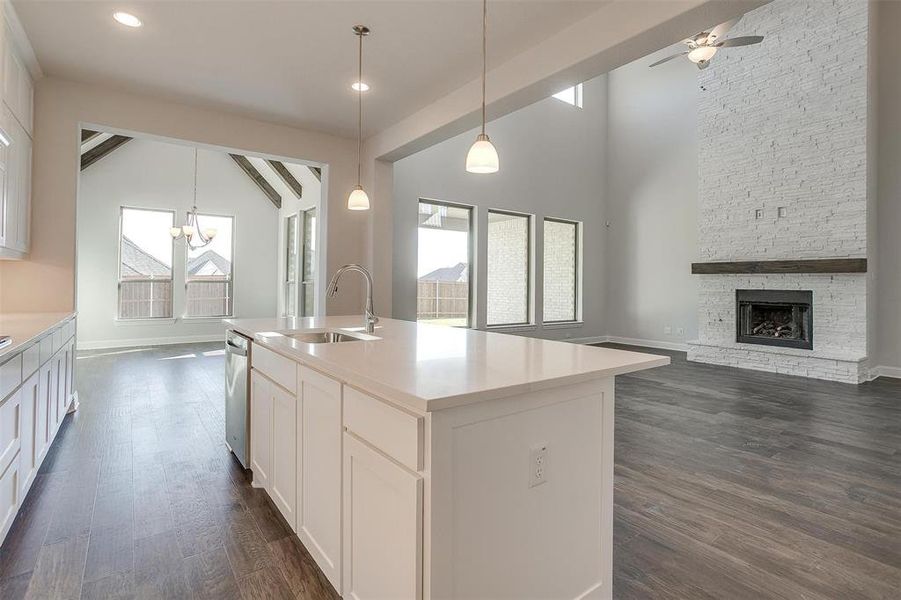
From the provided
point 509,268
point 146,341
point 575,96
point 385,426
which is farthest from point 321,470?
point 575,96

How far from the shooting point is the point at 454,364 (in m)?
1.64

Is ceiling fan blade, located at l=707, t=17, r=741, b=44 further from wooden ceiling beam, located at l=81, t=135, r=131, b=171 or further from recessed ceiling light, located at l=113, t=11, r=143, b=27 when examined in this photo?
wooden ceiling beam, located at l=81, t=135, r=131, b=171

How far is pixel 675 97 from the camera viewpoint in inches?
309

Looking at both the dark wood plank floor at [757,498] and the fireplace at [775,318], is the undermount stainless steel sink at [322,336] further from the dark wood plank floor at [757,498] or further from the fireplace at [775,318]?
the fireplace at [775,318]

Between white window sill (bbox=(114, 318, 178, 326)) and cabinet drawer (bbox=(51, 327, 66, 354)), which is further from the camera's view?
white window sill (bbox=(114, 318, 178, 326))

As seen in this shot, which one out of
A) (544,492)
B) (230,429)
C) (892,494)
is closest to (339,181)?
(230,429)

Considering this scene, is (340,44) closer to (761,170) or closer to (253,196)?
(761,170)

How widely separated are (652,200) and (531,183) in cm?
220

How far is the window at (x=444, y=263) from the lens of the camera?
267 inches

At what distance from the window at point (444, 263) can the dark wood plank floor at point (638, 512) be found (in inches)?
130

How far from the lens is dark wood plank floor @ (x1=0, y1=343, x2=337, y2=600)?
1.81 metres

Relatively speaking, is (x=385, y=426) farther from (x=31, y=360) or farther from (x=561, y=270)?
(x=561, y=270)

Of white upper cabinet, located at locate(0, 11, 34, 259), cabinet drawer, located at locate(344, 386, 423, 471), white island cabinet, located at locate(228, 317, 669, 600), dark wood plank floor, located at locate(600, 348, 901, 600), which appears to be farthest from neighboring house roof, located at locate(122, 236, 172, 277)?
cabinet drawer, located at locate(344, 386, 423, 471)

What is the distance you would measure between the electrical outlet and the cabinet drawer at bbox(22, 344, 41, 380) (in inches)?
93.6
